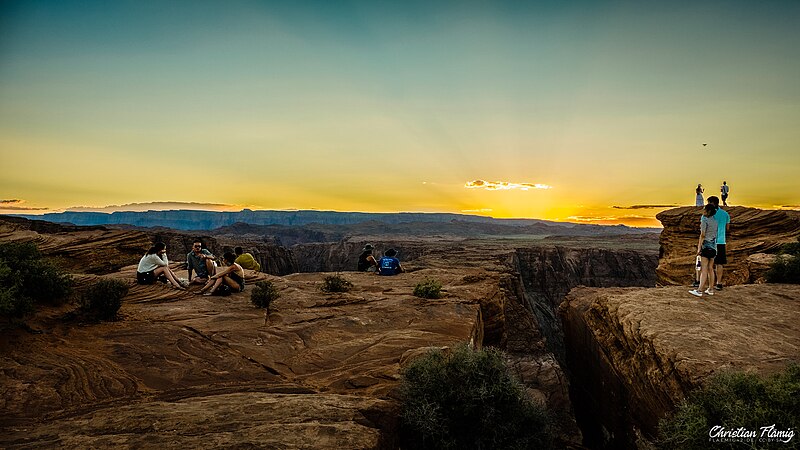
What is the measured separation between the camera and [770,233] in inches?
714

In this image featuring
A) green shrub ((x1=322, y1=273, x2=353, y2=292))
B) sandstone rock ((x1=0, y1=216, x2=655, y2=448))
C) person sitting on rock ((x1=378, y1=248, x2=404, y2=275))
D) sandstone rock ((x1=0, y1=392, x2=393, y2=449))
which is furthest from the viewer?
person sitting on rock ((x1=378, y1=248, x2=404, y2=275))

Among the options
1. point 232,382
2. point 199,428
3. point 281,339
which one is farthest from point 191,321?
point 199,428

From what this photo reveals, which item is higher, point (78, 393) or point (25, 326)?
point (25, 326)

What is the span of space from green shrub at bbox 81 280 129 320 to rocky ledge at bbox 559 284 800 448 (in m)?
10.8

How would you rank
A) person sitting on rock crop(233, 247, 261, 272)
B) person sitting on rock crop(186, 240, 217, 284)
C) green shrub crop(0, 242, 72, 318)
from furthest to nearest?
1. person sitting on rock crop(233, 247, 261, 272)
2. person sitting on rock crop(186, 240, 217, 284)
3. green shrub crop(0, 242, 72, 318)

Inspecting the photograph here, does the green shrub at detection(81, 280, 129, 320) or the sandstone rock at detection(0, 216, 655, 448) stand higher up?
the green shrub at detection(81, 280, 129, 320)

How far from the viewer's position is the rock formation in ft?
54.1

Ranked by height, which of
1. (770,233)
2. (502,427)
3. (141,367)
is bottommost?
(502,427)

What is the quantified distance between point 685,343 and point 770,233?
17214 millimetres

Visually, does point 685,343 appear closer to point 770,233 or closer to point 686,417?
point 686,417

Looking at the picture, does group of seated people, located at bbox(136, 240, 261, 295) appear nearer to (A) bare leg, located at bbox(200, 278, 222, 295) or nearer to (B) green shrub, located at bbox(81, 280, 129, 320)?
(A) bare leg, located at bbox(200, 278, 222, 295)

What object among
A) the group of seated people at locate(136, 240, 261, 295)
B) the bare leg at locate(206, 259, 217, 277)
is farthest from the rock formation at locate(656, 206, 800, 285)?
the bare leg at locate(206, 259, 217, 277)

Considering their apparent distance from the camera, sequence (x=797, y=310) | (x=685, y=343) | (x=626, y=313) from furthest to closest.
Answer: (x=626, y=313), (x=797, y=310), (x=685, y=343)

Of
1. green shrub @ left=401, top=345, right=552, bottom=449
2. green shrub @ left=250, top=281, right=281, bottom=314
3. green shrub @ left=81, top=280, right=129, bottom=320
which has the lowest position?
green shrub @ left=401, top=345, right=552, bottom=449
